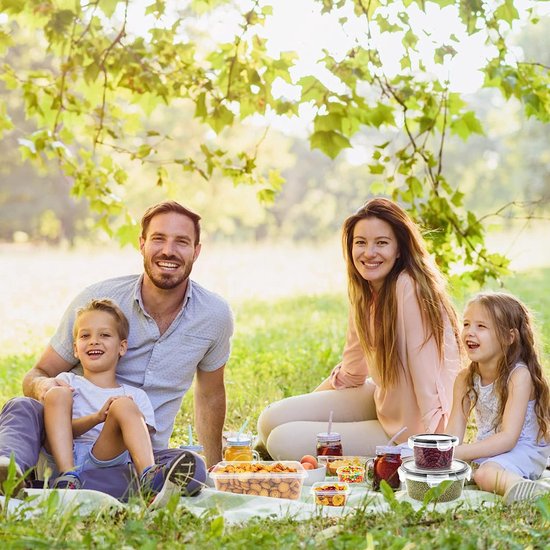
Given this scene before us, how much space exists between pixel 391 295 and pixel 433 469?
3.68ft

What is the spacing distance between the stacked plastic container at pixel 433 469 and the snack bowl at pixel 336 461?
53cm

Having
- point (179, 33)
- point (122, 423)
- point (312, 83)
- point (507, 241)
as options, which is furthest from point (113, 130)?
point (507, 241)

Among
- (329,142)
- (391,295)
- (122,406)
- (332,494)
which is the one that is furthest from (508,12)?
(122,406)

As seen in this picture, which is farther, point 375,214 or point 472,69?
point 472,69

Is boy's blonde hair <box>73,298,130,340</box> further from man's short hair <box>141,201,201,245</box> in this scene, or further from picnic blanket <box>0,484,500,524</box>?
picnic blanket <box>0,484,500,524</box>

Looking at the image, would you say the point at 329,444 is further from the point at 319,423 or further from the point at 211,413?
the point at 211,413

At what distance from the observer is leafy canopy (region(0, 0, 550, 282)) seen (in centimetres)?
528

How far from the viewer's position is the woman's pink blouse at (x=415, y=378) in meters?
4.55

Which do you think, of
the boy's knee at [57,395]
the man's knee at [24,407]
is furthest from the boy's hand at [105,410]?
the man's knee at [24,407]

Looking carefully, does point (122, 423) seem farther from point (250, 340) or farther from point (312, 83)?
point (250, 340)

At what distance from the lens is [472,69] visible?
555 cm

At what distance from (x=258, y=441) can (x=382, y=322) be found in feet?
3.65

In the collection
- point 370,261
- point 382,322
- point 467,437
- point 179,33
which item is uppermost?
point 179,33

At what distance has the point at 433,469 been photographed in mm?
3789
